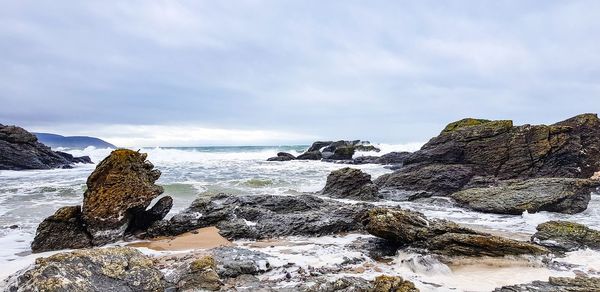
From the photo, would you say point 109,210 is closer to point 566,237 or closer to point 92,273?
point 92,273

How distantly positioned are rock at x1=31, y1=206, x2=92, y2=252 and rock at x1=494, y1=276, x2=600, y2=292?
812cm

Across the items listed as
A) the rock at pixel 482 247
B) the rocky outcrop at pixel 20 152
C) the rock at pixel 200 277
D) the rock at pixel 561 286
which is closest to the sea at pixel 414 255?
the rock at pixel 482 247

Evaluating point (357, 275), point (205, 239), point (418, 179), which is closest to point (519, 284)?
point (357, 275)

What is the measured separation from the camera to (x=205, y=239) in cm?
902

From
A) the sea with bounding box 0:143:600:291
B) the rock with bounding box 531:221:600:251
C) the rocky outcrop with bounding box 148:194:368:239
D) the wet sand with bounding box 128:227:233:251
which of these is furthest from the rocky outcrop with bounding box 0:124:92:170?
the rock with bounding box 531:221:600:251

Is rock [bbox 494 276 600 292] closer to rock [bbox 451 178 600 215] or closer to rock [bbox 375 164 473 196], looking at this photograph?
rock [bbox 451 178 600 215]

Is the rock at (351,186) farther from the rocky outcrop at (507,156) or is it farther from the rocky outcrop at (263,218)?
the rocky outcrop at (263,218)

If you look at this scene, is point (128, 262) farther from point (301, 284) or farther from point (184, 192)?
point (184, 192)

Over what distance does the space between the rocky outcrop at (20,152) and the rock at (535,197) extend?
33.8 meters

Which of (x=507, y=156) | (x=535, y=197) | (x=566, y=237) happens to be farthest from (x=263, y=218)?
(x=507, y=156)

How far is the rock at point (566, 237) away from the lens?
7375 mm

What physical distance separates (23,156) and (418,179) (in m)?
31.9

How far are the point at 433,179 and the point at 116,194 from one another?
12.3 m

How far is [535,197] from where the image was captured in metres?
12.4
